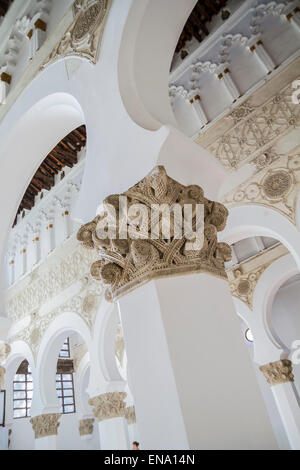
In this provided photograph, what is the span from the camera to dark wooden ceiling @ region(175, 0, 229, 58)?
530 cm

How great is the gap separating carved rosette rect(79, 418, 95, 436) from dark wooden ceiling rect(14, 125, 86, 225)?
674cm

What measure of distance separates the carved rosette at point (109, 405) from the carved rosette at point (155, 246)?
444 cm

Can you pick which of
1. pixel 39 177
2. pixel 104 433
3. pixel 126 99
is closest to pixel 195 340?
pixel 126 99

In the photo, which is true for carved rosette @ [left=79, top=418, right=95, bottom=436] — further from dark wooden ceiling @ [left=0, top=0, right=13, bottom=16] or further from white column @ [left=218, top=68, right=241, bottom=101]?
dark wooden ceiling @ [left=0, top=0, right=13, bottom=16]

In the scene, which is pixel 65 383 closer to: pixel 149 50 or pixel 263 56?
pixel 263 56

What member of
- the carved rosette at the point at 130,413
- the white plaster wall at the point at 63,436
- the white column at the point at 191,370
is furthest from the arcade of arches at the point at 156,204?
the white plaster wall at the point at 63,436

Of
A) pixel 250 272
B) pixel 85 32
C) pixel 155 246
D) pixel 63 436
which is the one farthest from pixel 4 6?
pixel 63 436

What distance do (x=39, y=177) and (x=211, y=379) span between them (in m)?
7.85

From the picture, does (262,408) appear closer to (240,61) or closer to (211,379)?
(211,379)

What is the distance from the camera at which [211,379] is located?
1549 millimetres

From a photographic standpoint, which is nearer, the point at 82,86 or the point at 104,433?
the point at 82,86

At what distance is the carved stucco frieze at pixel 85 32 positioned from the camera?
8.97 ft

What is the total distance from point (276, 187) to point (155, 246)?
341 cm

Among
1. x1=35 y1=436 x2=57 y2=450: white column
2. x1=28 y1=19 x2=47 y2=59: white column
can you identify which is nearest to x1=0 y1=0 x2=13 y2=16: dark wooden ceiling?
x1=28 y1=19 x2=47 y2=59: white column
